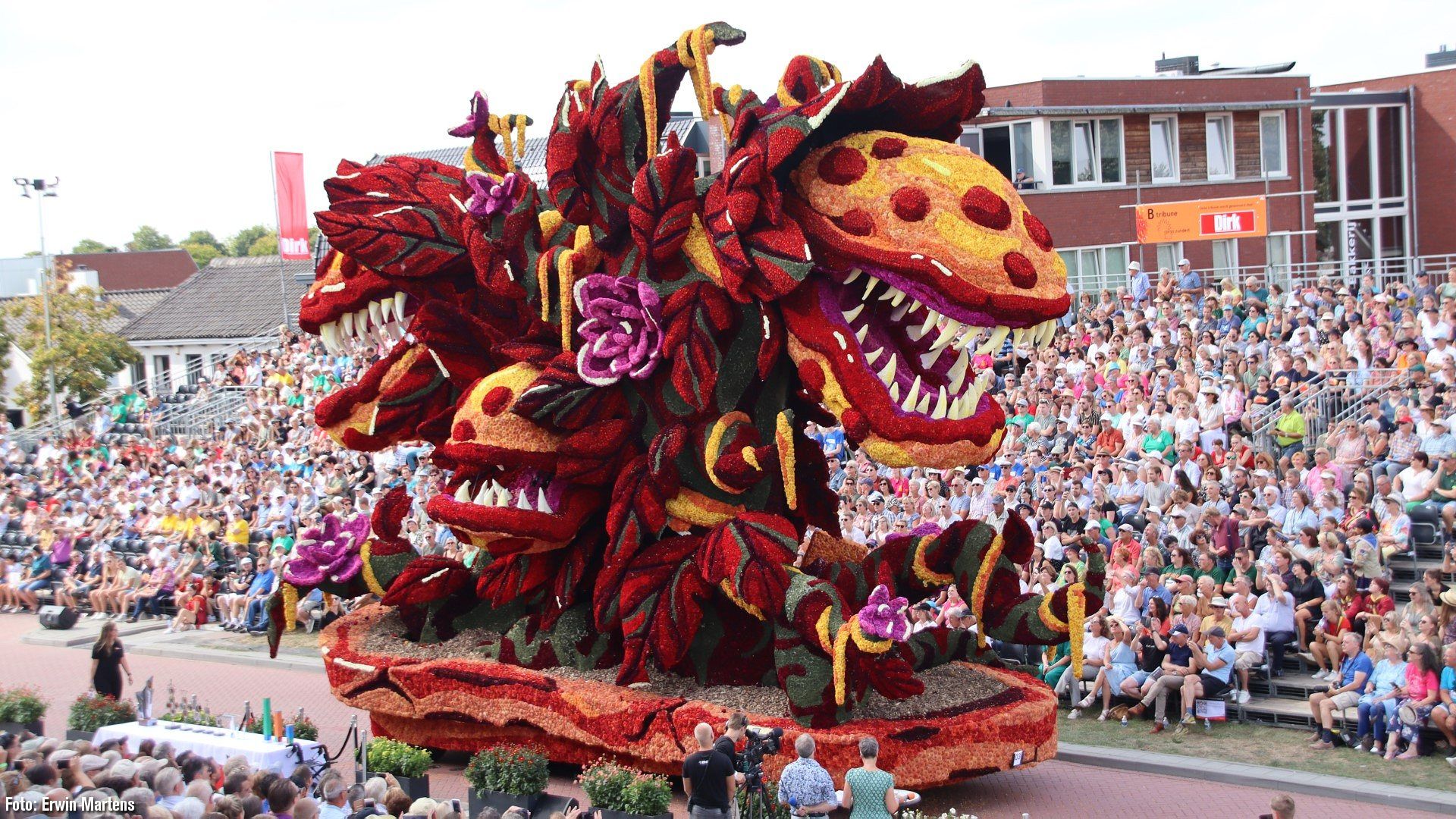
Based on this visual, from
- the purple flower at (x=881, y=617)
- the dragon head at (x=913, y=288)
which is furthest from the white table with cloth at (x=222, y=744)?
the dragon head at (x=913, y=288)

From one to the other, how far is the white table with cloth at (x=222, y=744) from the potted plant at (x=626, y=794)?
7.34 feet

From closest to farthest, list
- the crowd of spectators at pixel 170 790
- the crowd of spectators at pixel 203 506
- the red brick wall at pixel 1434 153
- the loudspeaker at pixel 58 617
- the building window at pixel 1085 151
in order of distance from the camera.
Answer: the crowd of spectators at pixel 170 790
the crowd of spectators at pixel 203 506
the loudspeaker at pixel 58 617
the building window at pixel 1085 151
the red brick wall at pixel 1434 153

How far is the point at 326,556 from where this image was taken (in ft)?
44.1

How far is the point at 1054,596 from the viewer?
10.7 meters

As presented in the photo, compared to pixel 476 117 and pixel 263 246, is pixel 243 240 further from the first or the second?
pixel 476 117

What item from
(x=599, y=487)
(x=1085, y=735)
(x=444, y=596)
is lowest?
(x=1085, y=735)

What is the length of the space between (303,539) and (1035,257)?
22.9ft

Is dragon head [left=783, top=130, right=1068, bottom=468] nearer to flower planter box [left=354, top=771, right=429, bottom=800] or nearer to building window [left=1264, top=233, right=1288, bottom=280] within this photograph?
flower planter box [left=354, top=771, right=429, bottom=800]

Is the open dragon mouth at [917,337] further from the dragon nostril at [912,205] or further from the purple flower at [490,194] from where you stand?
the purple flower at [490,194]

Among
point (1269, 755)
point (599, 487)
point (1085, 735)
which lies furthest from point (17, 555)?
point (1269, 755)

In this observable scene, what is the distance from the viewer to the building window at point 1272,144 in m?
29.5

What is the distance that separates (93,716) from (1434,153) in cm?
3052

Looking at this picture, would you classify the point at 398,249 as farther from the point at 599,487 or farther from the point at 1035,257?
the point at 1035,257

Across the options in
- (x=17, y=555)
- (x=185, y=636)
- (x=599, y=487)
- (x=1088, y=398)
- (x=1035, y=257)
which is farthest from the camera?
(x=17, y=555)
